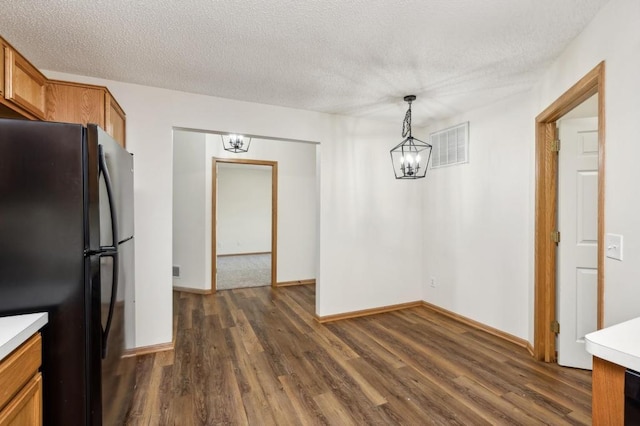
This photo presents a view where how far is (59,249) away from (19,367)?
45 cm

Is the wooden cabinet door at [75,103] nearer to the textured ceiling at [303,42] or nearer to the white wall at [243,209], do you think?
the textured ceiling at [303,42]

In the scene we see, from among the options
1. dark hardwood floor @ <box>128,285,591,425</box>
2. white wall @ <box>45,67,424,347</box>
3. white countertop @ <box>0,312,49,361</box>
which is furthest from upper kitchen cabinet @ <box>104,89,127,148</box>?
dark hardwood floor @ <box>128,285,591,425</box>

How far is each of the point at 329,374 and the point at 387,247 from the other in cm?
191

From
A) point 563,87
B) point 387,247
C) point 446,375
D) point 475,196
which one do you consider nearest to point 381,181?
point 387,247

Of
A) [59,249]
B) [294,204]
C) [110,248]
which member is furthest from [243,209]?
[59,249]

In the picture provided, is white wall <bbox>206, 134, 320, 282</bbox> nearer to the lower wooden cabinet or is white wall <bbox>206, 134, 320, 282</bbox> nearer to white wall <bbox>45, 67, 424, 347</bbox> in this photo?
white wall <bbox>45, 67, 424, 347</bbox>

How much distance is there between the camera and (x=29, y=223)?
1235mm

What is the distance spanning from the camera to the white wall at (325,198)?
8.84ft

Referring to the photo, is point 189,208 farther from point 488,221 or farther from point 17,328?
point 488,221

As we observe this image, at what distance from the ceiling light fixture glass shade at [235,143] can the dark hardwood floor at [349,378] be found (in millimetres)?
2365

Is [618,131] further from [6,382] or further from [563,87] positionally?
[6,382]

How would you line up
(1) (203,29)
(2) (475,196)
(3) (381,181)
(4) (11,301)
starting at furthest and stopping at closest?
(3) (381,181) → (2) (475,196) → (1) (203,29) → (4) (11,301)

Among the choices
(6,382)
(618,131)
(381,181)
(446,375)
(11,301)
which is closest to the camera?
(6,382)

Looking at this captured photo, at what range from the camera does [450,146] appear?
3.64 meters
